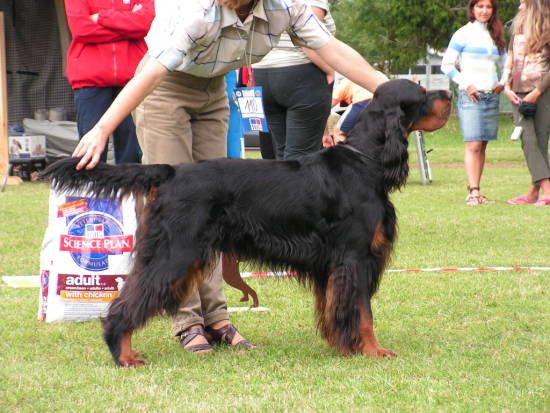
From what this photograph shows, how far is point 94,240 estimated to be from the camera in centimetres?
444

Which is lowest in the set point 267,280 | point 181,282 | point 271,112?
point 267,280

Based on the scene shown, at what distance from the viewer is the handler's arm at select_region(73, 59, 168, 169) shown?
355 centimetres

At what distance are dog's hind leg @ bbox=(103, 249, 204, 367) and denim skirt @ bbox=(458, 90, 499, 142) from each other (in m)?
6.24

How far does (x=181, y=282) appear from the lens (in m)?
3.66

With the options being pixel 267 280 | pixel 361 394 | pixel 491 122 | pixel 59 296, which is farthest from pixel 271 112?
pixel 491 122

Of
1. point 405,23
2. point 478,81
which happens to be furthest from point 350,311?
point 405,23

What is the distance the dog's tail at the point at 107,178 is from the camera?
11.6 ft

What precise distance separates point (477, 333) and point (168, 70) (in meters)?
1.97

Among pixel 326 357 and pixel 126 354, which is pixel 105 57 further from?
pixel 326 357

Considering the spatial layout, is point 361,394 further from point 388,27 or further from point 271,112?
point 388,27

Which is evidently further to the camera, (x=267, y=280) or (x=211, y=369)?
(x=267, y=280)

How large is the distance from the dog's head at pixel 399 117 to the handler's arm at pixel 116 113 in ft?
3.23

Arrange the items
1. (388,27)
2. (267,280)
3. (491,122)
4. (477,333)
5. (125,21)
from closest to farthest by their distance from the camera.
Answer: (477,333)
(267,280)
(125,21)
(491,122)
(388,27)

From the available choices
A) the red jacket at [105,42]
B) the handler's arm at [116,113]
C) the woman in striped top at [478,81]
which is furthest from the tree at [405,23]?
the handler's arm at [116,113]
